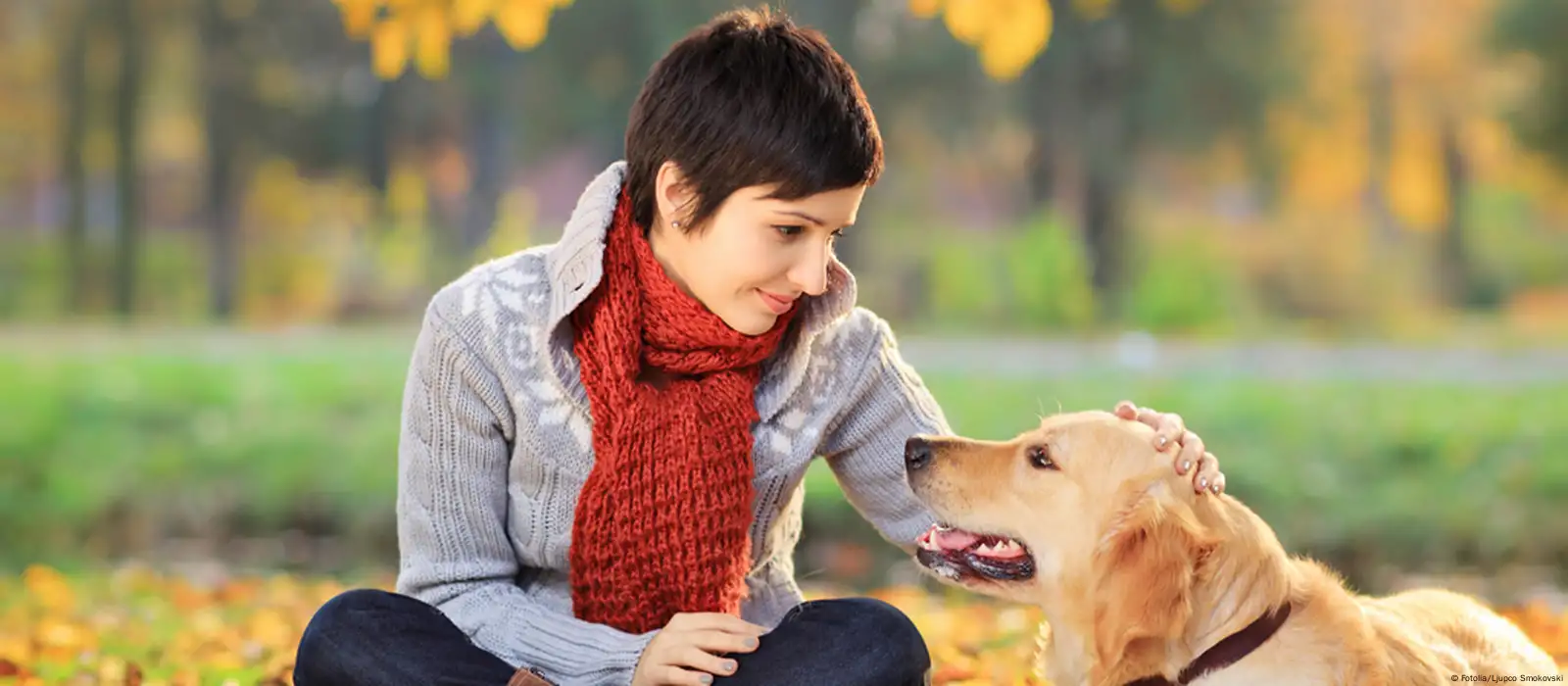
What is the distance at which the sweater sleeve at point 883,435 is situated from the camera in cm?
267

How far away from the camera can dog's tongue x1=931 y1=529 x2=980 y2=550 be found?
2.54 metres

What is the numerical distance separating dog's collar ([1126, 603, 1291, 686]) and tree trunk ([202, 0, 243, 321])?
35.1 feet

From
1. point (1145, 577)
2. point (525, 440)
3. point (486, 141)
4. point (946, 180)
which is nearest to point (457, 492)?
point (525, 440)

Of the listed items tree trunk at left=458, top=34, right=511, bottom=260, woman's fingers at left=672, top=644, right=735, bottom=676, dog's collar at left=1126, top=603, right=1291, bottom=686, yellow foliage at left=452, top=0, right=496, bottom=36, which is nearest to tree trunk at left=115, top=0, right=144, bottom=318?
tree trunk at left=458, top=34, right=511, bottom=260

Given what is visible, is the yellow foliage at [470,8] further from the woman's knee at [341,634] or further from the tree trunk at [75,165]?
the tree trunk at [75,165]

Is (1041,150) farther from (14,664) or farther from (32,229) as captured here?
(14,664)

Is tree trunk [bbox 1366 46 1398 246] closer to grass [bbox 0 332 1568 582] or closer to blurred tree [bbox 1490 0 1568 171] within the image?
blurred tree [bbox 1490 0 1568 171]

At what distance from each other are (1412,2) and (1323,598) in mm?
11539

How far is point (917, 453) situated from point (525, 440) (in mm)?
677

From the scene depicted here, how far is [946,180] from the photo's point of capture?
39.2 feet

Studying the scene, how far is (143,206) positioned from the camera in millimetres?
11859

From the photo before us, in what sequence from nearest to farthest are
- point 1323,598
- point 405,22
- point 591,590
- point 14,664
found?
point 1323,598 → point 591,590 → point 14,664 → point 405,22

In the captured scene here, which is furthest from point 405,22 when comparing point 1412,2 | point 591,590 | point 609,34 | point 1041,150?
point 1412,2

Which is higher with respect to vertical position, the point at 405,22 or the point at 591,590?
the point at 405,22
